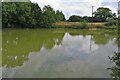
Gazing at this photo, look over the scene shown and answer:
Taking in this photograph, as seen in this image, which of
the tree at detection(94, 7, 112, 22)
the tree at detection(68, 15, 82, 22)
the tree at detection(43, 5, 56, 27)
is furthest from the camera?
the tree at detection(94, 7, 112, 22)

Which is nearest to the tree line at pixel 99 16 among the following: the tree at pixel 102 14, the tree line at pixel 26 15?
the tree at pixel 102 14

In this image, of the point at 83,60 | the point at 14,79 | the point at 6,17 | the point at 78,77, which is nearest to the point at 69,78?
the point at 78,77

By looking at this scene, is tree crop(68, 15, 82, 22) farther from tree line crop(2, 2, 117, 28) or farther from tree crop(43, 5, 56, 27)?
tree crop(43, 5, 56, 27)

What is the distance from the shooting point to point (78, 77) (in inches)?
269

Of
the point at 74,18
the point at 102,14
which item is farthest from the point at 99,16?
the point at 74,18

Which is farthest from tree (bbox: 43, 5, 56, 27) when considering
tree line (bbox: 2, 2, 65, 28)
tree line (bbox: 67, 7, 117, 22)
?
tree line (bbox: 67, 7, 117, 22)

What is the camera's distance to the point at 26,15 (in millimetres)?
27750

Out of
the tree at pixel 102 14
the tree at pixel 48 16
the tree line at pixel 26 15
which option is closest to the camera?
the tree line at pixel 26 15

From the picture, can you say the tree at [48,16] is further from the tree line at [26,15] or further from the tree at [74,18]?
the tree at [74,18]

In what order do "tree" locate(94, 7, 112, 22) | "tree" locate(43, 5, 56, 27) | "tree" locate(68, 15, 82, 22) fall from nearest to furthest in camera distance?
"tree" locate(43, 5, 56, 27)
"tree" locate(68, 15, 82, 22)
"tree" locate(94, 7, 112, 22)

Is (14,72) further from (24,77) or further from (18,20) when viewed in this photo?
(18,20)

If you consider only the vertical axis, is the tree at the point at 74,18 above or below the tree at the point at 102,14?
below

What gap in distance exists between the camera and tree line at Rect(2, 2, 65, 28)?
88.7 ft

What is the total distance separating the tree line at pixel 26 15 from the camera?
27023 millimetres
